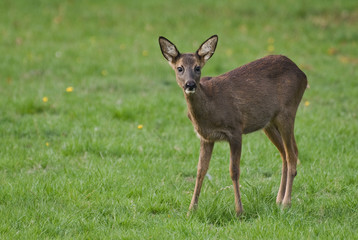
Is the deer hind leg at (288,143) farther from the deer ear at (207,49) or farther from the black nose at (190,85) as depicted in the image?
the black nose at (190,85)

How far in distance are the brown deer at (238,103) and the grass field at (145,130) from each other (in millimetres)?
349

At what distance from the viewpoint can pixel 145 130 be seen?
7.98m

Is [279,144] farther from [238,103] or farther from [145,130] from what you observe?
[145,130]

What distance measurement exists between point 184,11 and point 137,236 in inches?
445

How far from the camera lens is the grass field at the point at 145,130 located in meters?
5.24

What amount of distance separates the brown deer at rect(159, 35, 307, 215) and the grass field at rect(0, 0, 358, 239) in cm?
35

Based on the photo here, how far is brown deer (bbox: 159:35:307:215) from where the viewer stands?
5566mm

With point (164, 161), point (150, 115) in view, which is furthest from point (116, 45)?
point (164, 161)

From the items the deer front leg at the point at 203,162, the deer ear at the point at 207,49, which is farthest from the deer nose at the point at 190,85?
the deer front leg at the point at 203,162

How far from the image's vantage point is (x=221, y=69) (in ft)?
36.9

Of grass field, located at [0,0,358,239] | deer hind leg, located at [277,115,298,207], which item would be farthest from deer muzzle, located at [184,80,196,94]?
deer hind leg, located at [277,115,298,207]

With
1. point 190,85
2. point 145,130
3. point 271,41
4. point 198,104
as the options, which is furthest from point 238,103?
point 271,41

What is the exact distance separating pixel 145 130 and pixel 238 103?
8.08 ft

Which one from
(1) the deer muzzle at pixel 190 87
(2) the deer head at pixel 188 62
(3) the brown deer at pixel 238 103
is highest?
(2) the deer head at pixel 188 62
